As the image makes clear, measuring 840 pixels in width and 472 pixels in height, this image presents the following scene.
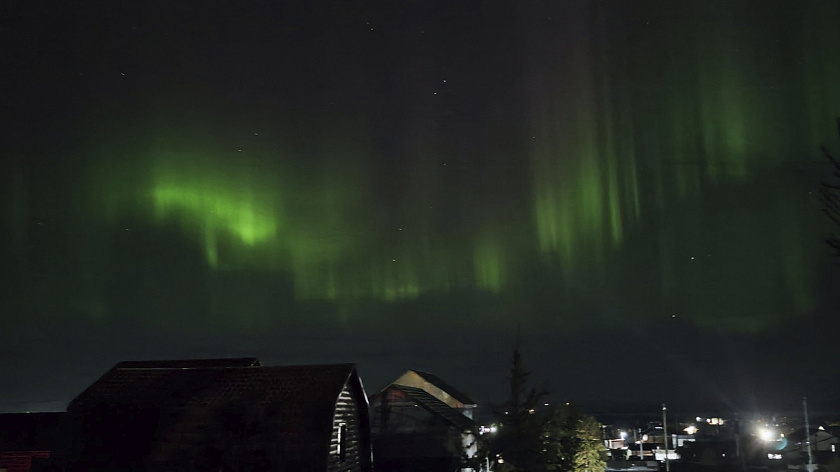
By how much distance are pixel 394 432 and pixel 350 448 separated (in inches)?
813

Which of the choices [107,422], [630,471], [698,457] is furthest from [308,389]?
[698,457]

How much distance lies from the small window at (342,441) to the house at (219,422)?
4 centimetres

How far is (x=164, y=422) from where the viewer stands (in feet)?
81.4

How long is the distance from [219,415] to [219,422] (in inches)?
11.2

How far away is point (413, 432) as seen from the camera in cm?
4681

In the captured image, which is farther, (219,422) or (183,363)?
(183,363)

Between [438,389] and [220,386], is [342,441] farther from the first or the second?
[438,389]

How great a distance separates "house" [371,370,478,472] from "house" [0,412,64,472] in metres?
19.4

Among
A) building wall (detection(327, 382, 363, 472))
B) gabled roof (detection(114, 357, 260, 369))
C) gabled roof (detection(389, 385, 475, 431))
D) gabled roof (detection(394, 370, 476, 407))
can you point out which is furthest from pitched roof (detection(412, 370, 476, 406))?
building wall (detection(327, 382, 363, 472))

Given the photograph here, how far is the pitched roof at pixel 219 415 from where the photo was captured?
23484 mm

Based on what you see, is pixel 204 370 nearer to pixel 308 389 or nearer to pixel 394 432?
pixel 308 389

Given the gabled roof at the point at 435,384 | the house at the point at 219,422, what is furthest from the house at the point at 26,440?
the gabled roof at the point at 435,384

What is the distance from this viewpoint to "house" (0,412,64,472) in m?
29.2

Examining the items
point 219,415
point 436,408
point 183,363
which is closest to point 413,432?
point 436,408
